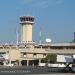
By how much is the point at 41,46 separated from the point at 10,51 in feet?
86.3

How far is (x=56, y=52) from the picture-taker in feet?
556

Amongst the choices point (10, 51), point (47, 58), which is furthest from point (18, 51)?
point (47, 58)

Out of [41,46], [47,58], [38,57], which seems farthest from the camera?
[41,46]

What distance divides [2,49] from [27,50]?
44.3ft

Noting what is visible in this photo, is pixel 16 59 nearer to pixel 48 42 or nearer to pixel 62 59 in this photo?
pixel 48 42

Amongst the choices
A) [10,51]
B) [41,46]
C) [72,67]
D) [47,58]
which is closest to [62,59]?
[72,67]

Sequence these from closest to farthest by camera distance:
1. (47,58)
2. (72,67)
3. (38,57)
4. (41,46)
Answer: (72,67) → (47,58) → (38,57) → (41,46)

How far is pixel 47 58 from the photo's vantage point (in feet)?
525

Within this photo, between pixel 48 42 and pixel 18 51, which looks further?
pixel 48 42

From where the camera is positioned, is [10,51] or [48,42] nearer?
[10,51]

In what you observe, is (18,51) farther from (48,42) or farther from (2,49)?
(48,42)

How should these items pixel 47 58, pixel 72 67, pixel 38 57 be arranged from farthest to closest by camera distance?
pixel 38 57 < pixel 47 58 < pixel 72 67

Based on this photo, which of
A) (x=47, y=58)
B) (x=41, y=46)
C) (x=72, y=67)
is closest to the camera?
(x=72, y=67)

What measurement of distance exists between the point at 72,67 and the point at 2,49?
3935 inches
